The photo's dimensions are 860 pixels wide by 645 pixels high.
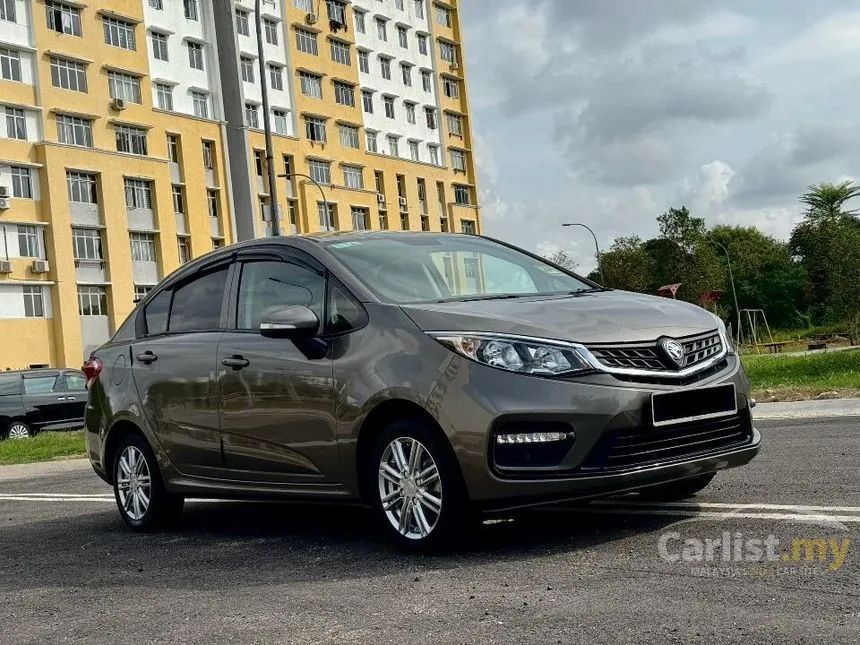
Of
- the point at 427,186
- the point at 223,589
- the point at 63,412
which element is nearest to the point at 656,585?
the point at 223,589

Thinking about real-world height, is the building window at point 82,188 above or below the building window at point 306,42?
below

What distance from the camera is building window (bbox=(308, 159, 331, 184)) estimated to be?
6794 cm

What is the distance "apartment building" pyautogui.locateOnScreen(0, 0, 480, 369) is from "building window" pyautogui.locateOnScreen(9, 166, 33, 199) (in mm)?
81

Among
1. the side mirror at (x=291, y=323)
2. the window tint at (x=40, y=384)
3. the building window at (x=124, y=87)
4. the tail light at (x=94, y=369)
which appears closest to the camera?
the side mirror at (x=291, y=323)

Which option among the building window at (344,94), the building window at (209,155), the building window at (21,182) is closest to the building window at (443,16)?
the building window at (344,94)

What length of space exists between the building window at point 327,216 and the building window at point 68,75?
688 inches

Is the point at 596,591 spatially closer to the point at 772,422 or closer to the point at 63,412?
the point at 772,422

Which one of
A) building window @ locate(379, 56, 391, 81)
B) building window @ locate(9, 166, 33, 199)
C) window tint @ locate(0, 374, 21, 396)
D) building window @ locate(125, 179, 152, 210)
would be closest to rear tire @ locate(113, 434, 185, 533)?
window tint @ locate(0, 374, 21, 396)

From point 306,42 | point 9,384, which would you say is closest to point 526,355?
point 9,384

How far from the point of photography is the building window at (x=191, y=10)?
5961 centimetres

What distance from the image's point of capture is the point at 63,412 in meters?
26.6

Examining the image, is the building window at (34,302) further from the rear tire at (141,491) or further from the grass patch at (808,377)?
the rear tire at (141,491)

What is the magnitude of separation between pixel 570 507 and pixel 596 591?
2.20 m

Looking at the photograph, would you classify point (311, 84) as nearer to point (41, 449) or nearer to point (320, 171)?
point (320, 171)
